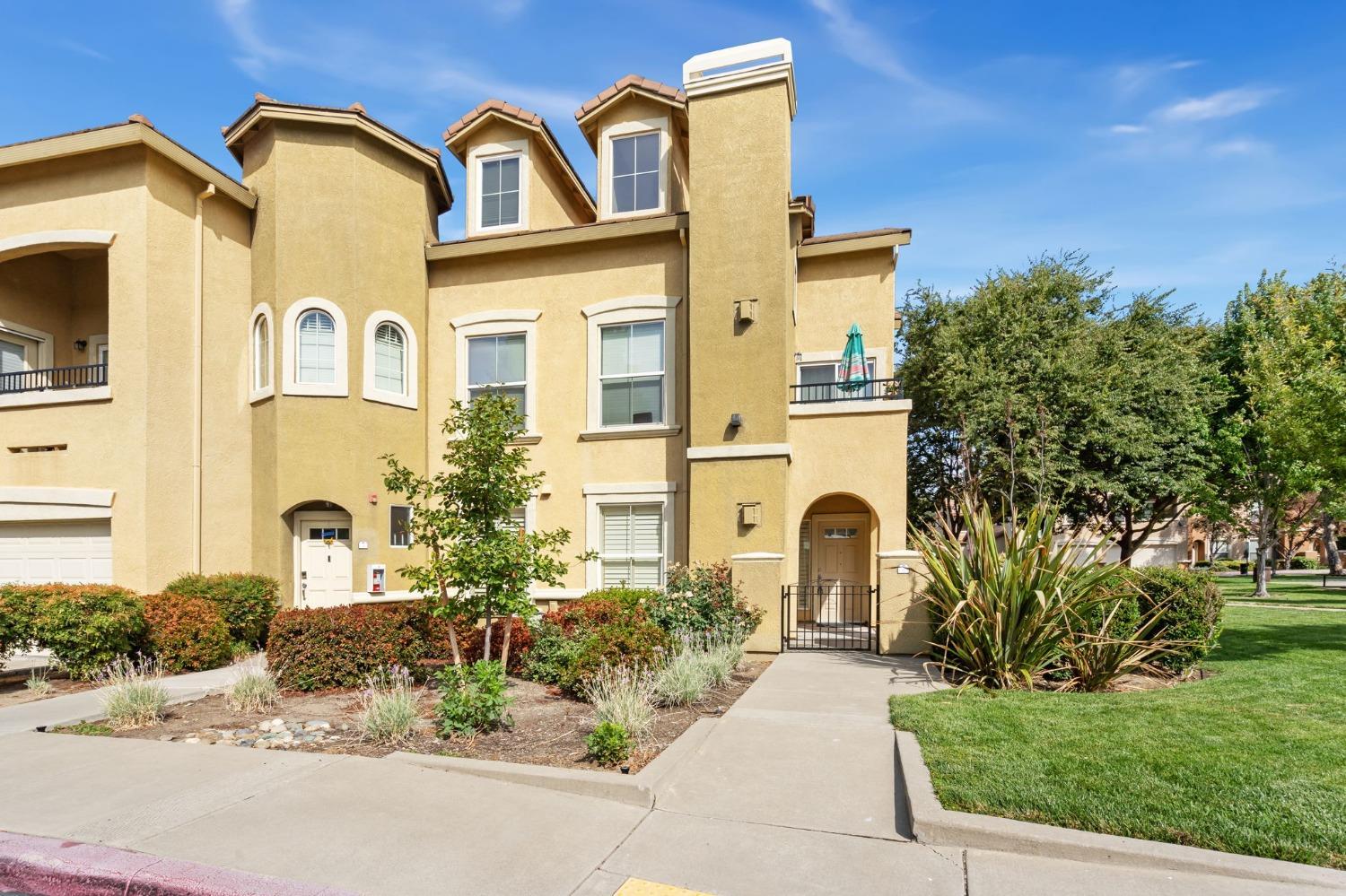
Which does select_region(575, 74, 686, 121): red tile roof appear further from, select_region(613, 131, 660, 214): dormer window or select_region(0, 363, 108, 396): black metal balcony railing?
select_region(0, 363, 108, 396): black metal balcony railing

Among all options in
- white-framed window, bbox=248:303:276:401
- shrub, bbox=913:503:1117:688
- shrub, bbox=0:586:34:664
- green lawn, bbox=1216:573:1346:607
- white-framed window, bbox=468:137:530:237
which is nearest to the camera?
shrub, bbox=913:503:1117:688

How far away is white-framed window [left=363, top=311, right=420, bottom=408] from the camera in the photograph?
536 inches

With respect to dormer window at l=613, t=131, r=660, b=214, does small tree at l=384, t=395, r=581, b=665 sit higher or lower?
lower

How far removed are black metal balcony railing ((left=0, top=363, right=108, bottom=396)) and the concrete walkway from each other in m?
9.62

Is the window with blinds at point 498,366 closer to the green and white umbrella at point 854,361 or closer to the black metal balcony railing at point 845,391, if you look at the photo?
the black metal balcony railing at point 845,391

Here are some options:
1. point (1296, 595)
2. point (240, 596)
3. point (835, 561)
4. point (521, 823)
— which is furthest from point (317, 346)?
point (1296, 595)

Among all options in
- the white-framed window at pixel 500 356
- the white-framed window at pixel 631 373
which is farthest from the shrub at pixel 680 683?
the white-framed window at pixel 500 356

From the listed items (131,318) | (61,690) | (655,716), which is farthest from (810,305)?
(61,690)

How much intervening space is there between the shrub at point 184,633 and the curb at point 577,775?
6.46m

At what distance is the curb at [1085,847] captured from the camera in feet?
13.2

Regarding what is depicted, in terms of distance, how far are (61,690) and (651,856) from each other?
9.21m

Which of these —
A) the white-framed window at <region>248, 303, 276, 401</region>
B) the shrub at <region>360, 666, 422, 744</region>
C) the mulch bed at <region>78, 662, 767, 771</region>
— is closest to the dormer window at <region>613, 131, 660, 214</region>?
the white-framed window at <region>248, 303, 276, 401</region>

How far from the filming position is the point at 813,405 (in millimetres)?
13078

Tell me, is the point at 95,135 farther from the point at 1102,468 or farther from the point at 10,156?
the point at 1102,468
